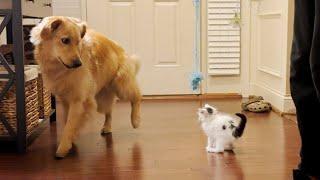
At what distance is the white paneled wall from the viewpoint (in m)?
3.59

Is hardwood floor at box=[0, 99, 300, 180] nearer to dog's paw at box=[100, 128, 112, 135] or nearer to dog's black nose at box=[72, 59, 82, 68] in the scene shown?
dog's paw at box=[100, 128, 112, 135]

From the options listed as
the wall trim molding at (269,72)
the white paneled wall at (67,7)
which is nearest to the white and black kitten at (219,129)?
the wall trim molding at (269,72)

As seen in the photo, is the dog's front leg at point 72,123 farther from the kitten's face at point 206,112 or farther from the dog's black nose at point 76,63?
the kitten's face at point 206,112

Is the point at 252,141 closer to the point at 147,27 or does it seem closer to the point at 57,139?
the point at 57,139

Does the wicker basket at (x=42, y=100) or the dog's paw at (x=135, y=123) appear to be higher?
the wicker basket at (x=42, y=100)

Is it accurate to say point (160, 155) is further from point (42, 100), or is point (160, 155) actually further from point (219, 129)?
point (42, 100)

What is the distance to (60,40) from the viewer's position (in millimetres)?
1945

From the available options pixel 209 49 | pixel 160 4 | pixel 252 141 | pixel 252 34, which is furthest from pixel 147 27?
pixel 252 141

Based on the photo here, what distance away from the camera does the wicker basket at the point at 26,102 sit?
2086 mm

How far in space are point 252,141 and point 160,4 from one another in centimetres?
170

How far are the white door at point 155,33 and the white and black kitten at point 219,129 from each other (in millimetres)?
1627

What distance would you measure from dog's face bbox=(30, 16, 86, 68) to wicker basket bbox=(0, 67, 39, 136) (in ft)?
0.66

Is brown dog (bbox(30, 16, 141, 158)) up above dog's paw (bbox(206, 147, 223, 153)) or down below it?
above

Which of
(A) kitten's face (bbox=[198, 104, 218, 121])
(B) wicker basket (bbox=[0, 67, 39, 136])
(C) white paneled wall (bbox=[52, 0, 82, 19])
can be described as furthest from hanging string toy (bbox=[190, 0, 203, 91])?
(B) wicker basket (bbox=[0, 67, 39, 136])
